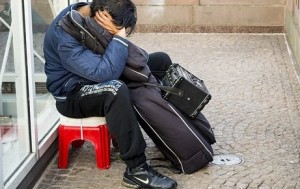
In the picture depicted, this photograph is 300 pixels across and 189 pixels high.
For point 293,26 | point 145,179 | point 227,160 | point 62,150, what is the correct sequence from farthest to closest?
point 293,26 < point 227,160 < point 62,150 < point 145,179

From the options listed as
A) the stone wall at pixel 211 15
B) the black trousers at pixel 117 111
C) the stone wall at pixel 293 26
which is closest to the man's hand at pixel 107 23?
the black trousers at pixel 117 111

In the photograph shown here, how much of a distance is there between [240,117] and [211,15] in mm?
4461

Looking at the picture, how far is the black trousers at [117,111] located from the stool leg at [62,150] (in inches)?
11.1

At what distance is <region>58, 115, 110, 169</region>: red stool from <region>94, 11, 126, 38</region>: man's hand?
650mm

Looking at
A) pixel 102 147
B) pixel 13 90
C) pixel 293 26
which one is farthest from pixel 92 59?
pixel 293 26

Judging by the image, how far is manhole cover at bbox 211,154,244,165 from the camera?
15.8ft

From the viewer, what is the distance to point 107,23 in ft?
14.3

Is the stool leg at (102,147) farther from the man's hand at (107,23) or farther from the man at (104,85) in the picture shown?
the man's hand at (107,23)

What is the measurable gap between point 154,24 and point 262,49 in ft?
6.91

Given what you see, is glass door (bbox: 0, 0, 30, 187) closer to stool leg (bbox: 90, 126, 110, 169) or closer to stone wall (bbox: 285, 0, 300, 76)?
stool leg (bbox: 90, 126, 110, 169)

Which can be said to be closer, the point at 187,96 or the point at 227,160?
the point at 187,96

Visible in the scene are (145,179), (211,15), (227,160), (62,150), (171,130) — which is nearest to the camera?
(145,179)

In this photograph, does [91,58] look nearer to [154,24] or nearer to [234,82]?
[234,82]

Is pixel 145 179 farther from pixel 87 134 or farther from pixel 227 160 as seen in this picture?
pixel 227 160
